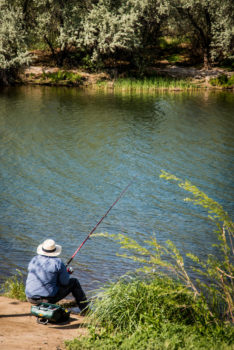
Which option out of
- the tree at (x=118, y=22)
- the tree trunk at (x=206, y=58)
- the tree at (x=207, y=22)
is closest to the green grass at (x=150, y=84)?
the tree at (x=118, y=22)

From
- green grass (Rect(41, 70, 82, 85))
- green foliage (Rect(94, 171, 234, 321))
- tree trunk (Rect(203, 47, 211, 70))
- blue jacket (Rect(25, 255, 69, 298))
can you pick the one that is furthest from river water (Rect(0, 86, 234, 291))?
tree trunk (Rect(203, 47, 211, 70))

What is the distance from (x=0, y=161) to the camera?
16781 mm

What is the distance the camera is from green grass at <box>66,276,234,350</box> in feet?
16.9

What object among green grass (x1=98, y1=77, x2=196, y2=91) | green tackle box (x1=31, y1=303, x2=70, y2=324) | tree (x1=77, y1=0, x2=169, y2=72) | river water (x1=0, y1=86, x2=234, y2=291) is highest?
tree (x1=77, y1=0, x2=169, y2=72)

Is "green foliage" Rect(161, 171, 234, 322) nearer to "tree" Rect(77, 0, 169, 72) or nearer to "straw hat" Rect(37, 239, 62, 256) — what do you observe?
"straw hat" Rect(37, 239, 62, 256)

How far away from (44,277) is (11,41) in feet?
116

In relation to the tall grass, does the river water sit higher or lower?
lower

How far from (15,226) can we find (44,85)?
32.7 metres

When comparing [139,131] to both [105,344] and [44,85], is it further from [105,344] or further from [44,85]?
[44,85]

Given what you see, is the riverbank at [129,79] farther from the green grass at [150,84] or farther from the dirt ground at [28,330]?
the dirt ground at [28,330]

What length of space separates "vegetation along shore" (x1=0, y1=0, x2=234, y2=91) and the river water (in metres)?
10.8

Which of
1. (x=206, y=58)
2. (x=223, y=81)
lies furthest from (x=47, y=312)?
(x=206, y=58)

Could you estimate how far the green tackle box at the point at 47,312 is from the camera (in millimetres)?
6059

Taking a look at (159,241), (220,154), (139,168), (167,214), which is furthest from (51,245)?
(220,154)
